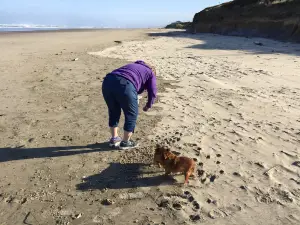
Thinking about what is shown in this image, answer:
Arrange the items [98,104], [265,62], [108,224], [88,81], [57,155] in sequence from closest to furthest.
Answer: [108,224]
[57,155]
[98,104]
[88,81]
[265,62]

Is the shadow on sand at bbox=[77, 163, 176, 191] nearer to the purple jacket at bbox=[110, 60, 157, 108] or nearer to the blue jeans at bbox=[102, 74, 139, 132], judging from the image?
the blue jeans at bbox=[102, 74, 139, 132]

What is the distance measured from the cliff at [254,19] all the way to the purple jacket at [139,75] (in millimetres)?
14350

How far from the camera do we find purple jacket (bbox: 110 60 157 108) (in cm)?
423

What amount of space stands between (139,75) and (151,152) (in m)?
1.02

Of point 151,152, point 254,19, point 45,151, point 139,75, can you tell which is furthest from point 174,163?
point 254,19

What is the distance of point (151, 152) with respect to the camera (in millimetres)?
4508

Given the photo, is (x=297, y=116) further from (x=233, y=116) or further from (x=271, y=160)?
(x=271, y=160)

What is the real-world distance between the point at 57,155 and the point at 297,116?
12.5 feet

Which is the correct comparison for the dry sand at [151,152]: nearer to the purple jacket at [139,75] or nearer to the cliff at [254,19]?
the purple jacket at [139,75]

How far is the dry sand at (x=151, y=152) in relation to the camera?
10.7 feet

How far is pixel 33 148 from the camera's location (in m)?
4.68

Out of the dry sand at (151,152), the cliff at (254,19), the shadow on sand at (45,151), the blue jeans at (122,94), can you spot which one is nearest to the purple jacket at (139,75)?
the blue jeans at (122,94)

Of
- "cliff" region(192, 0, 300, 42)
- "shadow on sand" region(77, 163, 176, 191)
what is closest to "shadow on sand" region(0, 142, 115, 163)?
"shadow on sand" region(77, 163, 176, 191)

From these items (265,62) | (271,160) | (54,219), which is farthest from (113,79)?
(265,62)
